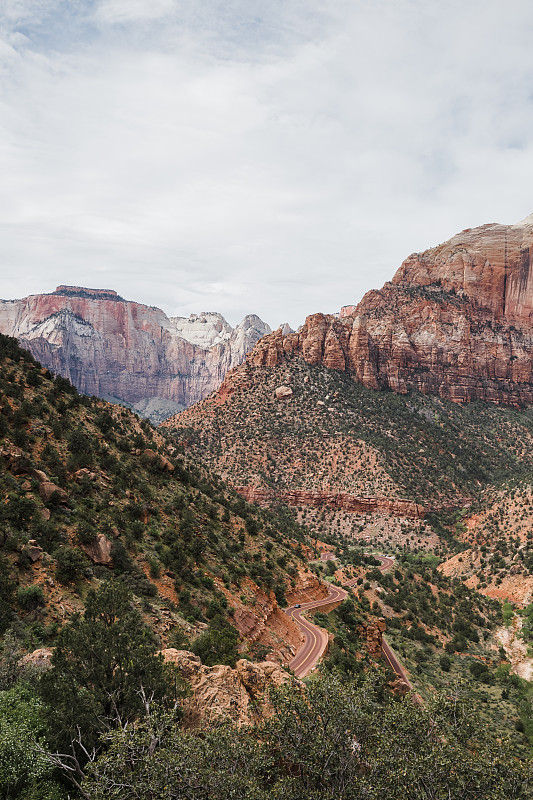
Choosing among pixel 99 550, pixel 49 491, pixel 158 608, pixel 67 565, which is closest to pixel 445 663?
pixel 158 608

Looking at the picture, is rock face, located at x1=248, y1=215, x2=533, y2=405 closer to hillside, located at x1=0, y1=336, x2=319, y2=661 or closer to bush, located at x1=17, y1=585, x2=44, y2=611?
hillside, located at x1=0, y1=336, x2=319, y2=661

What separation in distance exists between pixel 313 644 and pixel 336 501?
56.2m

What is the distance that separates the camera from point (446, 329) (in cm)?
13212

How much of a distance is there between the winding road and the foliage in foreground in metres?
12.6

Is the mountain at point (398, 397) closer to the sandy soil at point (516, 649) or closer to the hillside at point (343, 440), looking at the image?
the hillside at point (343, 440)

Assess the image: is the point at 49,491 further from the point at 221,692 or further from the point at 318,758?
the point at 318,758

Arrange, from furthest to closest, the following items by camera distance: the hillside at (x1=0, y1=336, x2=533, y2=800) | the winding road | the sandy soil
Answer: the sandy soil
the winding road
the hillside at (x1=0, y1=336, x2=533, y2=800)

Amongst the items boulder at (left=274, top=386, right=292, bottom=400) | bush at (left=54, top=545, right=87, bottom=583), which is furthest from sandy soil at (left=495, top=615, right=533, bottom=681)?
boulder at (left=274, top=386, right=292, bottom=400)

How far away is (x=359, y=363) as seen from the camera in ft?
385

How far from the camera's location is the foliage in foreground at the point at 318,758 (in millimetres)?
10312

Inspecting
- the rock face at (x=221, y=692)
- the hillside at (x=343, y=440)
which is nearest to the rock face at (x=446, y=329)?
the hillside at (x=343, y=440)

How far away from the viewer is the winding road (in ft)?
89.6

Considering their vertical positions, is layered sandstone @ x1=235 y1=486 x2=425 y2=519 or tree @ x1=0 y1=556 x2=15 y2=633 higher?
tree @ x1=0 y1=556 x2=15 y2=633

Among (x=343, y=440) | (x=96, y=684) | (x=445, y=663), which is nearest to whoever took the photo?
(x=96, y=684)
